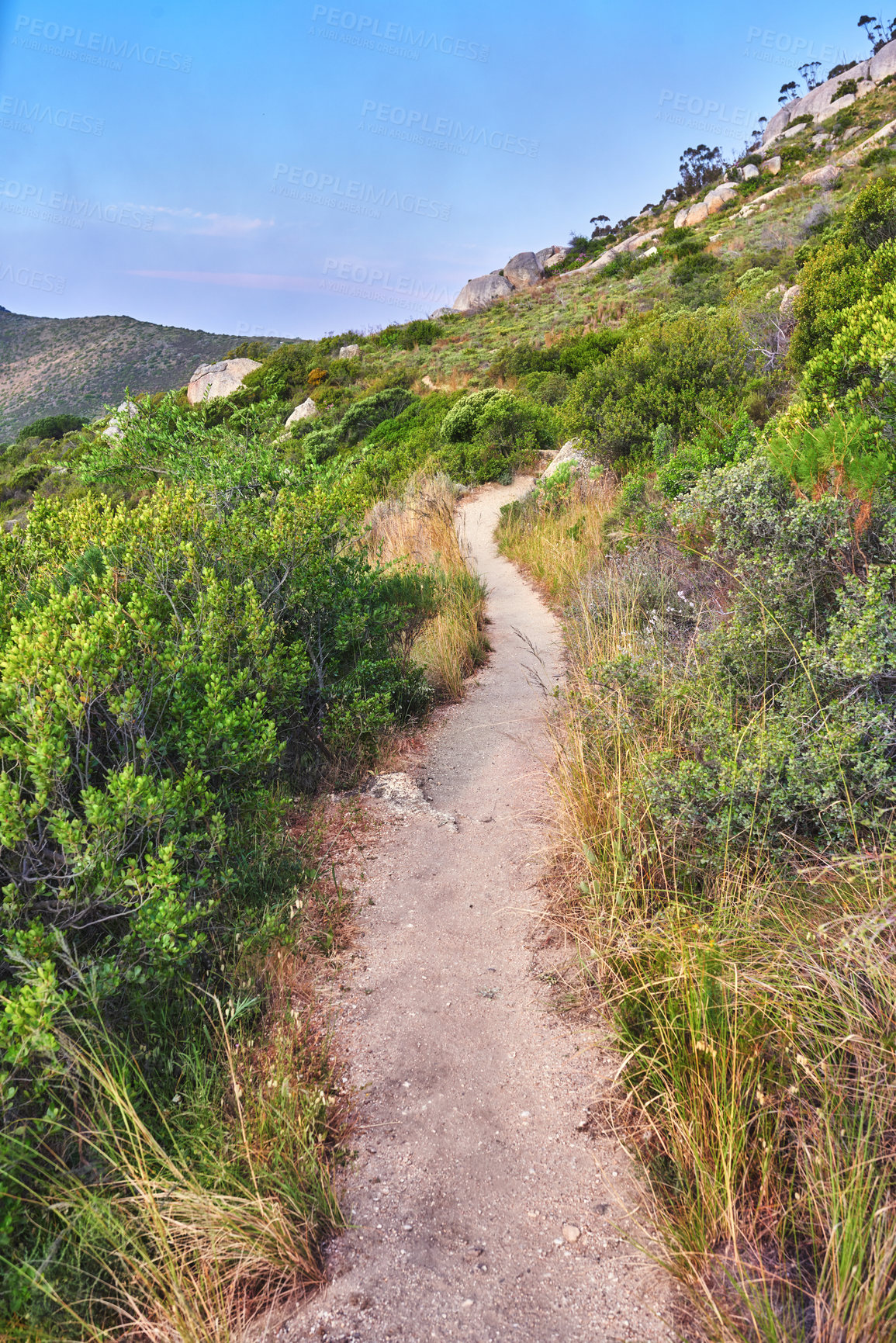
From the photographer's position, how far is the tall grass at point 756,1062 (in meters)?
1.47

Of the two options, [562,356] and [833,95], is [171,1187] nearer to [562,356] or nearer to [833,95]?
[562,356]

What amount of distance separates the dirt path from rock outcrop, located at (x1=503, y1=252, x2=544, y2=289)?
45.0 m

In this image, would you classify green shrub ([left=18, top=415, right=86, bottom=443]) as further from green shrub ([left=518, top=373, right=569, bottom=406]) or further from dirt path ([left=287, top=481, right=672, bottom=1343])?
dirt path ([left=287, top=481, right=672, bottom=1343])

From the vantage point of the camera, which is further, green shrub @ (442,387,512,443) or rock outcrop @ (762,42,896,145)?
rock outcrop @ (762,42,896,145)

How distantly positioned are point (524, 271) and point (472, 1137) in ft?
157

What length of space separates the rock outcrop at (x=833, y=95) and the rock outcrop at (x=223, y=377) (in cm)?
3633

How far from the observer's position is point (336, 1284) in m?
1.74

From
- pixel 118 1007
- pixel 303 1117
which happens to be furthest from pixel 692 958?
pixel 118 1007

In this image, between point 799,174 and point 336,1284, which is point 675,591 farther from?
point 799,174

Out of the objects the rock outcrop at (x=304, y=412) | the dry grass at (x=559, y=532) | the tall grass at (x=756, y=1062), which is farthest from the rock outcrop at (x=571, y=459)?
the rock outcrop at (x=304, y=412)

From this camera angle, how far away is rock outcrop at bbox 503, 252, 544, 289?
Answer: 137 feet

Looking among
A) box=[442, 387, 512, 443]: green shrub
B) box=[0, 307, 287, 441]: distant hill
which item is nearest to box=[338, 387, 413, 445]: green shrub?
box=[442, 387, 512, 443]: green shrub

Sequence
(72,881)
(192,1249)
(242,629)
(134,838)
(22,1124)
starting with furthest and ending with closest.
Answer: (242,629), (134,838), (72,881), (22,1124), (192,1249)

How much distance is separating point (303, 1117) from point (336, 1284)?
16.3 inches
